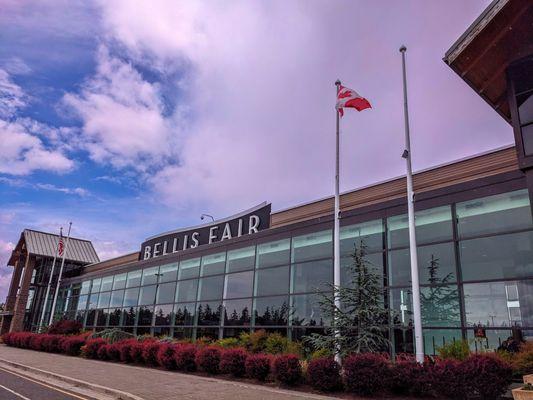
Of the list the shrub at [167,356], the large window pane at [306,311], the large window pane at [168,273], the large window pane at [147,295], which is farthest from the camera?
the large window pane at [147,295]

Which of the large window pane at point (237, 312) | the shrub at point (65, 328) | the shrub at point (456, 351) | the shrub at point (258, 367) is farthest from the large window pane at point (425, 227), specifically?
the shrub at point (65, 328)

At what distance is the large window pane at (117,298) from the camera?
35.3m

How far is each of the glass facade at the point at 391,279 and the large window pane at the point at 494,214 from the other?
1.2 inches

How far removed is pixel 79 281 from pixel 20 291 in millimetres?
12946

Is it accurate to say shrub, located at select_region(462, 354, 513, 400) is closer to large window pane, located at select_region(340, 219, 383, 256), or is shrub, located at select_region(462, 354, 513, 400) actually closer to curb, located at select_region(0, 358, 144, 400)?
large window pane, located at select_region(340, 219, 383, 256)

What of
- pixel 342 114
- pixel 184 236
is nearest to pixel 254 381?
pixel 342 114

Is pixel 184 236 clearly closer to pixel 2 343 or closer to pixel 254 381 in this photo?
pixel 254 381

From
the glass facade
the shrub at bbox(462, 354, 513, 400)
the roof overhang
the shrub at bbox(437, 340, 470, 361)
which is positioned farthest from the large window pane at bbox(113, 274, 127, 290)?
the roof overhang

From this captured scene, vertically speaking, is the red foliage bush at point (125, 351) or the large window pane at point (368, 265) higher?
the large window pane at point (368, 265)

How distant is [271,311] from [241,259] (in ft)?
13.6

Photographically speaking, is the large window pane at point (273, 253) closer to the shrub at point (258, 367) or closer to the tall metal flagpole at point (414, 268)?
the shrub at point (258, 367)

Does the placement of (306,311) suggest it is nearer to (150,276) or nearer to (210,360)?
(210,360)

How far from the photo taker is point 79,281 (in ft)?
144

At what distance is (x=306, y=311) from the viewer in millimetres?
19625
